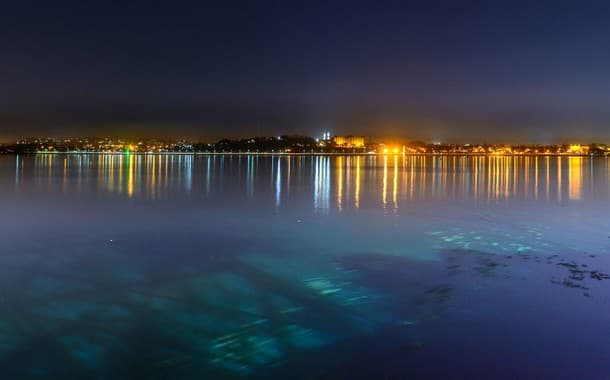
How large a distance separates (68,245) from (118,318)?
6.60m

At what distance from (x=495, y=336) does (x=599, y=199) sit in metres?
22.8

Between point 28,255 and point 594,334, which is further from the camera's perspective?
point 28,255

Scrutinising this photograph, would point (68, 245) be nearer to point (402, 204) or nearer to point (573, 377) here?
point (573, 377)

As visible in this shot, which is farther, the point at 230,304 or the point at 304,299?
the point at 304,299

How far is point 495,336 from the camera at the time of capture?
6.71 m

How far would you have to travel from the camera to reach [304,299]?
8.31m

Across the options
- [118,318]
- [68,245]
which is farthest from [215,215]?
[118,318]

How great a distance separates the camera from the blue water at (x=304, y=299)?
5.92 metres

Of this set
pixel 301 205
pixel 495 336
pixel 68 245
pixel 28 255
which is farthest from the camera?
pixel 301 205

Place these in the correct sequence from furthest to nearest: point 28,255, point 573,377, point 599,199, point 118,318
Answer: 1. point 599,199
2. point 28,255
3. point 118,318
4. point 573,377

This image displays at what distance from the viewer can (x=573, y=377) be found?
5.61 m

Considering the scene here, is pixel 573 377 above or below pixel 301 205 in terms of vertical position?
below

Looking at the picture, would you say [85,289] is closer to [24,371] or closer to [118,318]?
[118,318]

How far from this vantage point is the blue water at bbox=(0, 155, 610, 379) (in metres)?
5.92
